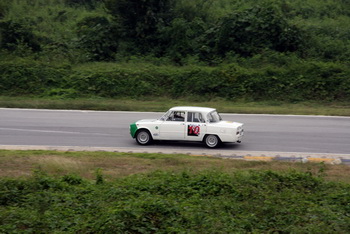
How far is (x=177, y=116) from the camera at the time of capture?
58.1 feet

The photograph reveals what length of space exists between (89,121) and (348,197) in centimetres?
1357

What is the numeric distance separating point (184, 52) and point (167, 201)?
25.1m

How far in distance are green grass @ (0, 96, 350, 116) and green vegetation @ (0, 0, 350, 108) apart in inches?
34.9

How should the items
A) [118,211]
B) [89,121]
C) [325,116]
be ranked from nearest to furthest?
[118,211], [89,121], [325,116]

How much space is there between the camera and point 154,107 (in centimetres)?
2503

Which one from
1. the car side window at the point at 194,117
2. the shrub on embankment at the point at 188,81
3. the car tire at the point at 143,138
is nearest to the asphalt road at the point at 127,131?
the car tire at the point at 143,138

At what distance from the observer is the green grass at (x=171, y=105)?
80.6ft

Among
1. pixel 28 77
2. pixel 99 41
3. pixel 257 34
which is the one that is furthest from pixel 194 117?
pixel 99 41

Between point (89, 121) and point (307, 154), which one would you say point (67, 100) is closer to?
point (89, 121)

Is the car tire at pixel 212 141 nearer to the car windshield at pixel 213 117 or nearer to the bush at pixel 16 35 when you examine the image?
the car windshield at pixel 213 117

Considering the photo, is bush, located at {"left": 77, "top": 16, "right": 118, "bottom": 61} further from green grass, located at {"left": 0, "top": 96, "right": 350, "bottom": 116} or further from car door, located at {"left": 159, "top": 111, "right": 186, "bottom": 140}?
car door, located at {"left": 159, "top": 111, "right": 186, "bottom": 140}

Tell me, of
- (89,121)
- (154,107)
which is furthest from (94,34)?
(89,121)

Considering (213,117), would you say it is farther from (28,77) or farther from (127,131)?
(28,77)

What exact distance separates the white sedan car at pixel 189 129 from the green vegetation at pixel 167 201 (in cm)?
352
